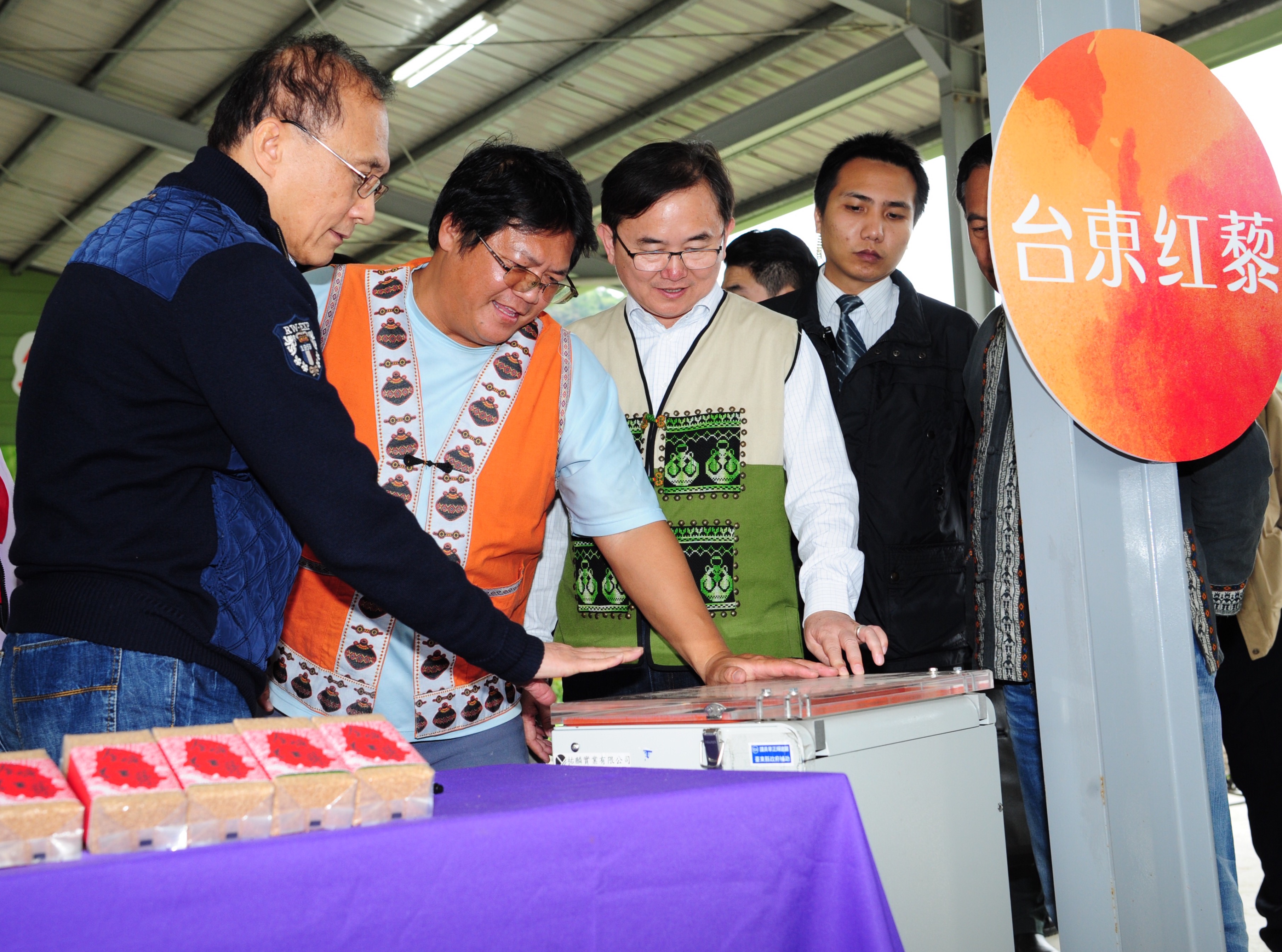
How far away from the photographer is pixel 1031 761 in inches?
76.2

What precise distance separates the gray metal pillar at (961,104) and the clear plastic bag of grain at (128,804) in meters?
4.71

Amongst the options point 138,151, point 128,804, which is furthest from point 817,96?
point 128,804

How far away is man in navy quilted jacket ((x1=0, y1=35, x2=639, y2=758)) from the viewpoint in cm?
97

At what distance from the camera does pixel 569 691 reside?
6.08ft

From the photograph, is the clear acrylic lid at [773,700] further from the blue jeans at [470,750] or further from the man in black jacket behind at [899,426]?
the man in black jacket behind at [899,426]

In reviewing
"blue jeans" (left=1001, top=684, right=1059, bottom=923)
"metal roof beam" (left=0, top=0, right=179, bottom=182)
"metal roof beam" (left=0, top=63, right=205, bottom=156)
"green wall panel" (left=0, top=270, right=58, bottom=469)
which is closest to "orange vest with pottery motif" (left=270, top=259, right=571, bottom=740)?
"blue jeans" (left=1001, top=684, right=1059, bottom=923)

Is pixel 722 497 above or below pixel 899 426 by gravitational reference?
below

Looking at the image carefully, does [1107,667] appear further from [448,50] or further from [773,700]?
[448,50]

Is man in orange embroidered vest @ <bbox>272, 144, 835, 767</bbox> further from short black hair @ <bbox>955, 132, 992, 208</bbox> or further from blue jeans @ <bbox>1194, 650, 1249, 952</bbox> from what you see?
short black hair @ <bbox>955, 132, 992, 208</bbox>

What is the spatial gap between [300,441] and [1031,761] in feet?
4.80

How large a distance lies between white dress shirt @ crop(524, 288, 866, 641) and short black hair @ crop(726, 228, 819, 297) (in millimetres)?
1090

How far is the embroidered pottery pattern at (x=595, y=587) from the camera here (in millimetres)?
1750

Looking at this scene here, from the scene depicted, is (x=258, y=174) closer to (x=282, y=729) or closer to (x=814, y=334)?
(x=282, y=729)

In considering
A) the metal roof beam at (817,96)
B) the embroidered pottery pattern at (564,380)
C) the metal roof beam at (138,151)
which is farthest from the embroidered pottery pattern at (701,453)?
the metal roof beam at (138,151)
